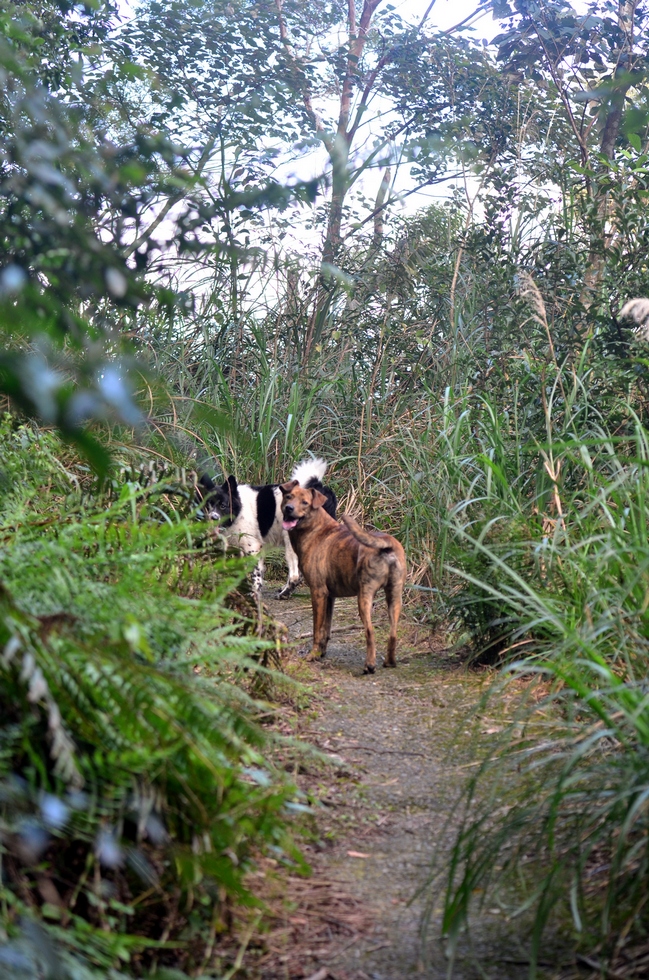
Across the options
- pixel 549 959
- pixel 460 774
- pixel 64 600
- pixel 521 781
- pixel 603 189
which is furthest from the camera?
pixel 603 189

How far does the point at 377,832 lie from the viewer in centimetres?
289

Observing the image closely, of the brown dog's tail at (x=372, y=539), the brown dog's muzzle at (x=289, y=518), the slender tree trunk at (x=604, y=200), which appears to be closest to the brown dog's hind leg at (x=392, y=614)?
the brown dog's tail at (x=372, y=539)

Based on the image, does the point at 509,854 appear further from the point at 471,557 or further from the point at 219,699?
the point at 471,557

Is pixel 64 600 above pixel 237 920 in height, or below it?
above

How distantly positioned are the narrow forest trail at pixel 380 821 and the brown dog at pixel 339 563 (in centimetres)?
21

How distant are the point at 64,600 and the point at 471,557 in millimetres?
2400

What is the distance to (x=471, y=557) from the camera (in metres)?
4.43

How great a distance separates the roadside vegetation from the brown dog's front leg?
2.11 feet

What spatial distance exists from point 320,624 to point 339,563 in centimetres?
34

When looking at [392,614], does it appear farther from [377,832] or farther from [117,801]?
[117,801]

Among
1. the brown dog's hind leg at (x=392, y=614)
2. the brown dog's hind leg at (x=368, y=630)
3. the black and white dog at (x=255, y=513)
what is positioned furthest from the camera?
the black and white dog at (x=255, y=513)

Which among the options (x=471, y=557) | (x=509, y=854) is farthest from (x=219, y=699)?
(x=471, y=557)

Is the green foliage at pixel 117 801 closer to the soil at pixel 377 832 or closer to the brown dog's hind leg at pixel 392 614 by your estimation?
the soil at pixel 377 832

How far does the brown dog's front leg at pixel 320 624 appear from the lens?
16.9 feet
